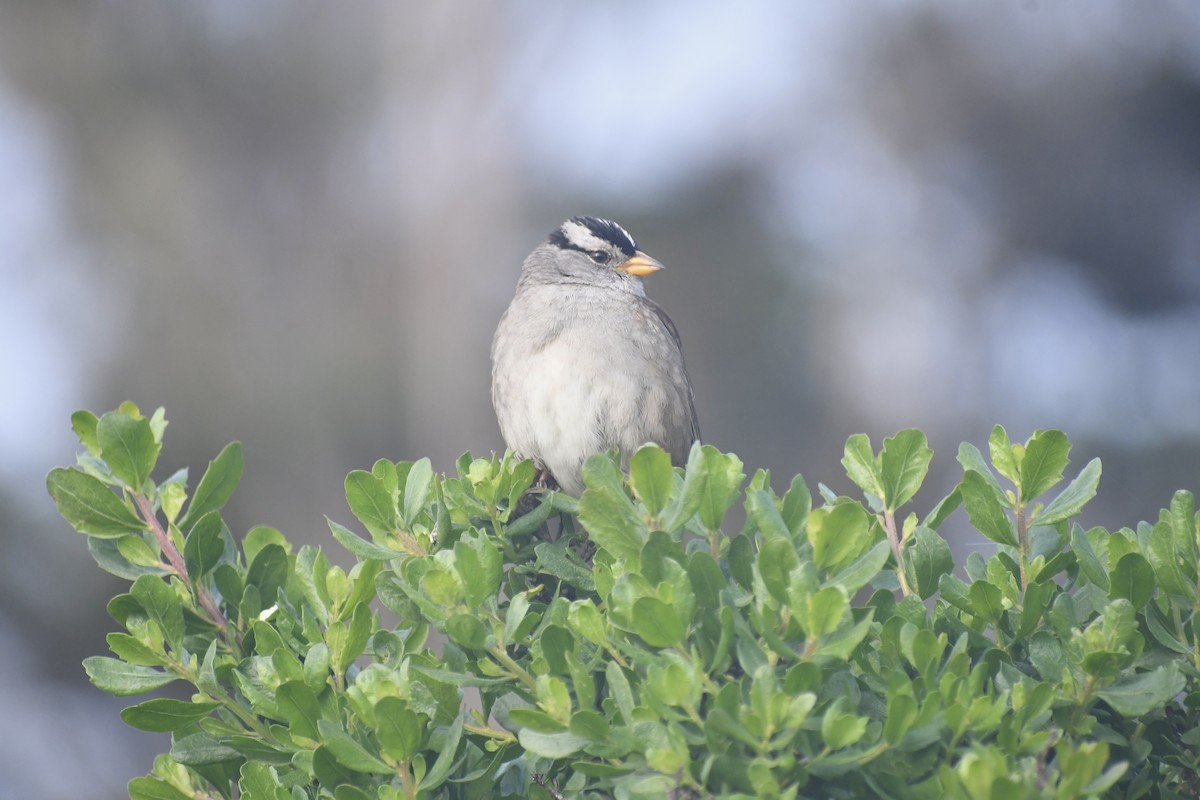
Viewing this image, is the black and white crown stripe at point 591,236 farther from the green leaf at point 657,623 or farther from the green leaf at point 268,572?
the green leaf at point 657,623

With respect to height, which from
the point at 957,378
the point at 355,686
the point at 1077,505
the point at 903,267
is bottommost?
the point at 957,378

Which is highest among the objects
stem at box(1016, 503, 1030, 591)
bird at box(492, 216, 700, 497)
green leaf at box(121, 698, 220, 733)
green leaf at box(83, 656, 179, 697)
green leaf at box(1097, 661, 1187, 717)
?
stem at box(1016, 503, 1030, 591)

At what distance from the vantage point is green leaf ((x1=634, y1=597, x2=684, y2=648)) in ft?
3.61

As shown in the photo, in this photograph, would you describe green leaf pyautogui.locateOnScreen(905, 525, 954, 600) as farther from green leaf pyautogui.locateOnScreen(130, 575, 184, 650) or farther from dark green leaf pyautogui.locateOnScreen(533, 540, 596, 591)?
green leaf pyautogui.locateOnScreen(130, 575, 184, 650)

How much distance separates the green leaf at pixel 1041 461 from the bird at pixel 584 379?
73.5 inches

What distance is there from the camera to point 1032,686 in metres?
1.18

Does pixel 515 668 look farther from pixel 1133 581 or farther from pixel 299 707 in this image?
pixel 1133 581

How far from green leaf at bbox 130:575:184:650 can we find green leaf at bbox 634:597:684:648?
1.97 feet

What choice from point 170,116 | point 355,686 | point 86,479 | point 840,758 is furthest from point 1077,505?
point 170,116

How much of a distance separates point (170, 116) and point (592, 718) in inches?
278

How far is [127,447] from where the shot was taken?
58.1 inches

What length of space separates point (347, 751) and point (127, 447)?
492mm

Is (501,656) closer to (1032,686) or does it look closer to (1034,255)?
(1032,686)

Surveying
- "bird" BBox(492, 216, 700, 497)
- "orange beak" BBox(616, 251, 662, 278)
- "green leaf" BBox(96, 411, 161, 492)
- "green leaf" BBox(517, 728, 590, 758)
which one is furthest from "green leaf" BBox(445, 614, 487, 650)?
"orange beak" BBox(616, 251, 662, 278)
